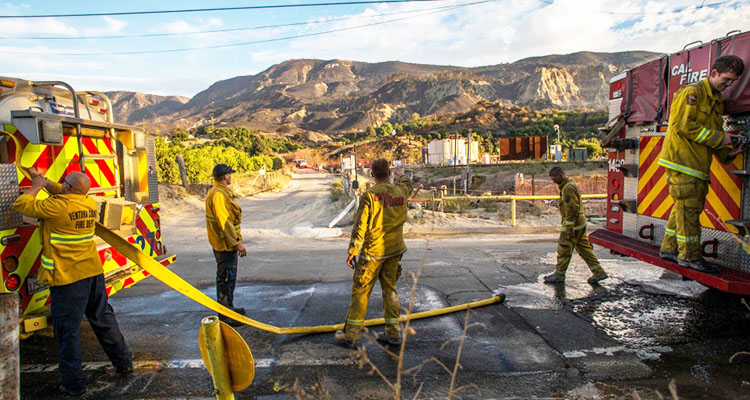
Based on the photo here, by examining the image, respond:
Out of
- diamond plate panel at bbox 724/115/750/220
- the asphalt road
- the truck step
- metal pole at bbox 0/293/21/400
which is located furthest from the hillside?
metal pole at bbox 0/293/21/400

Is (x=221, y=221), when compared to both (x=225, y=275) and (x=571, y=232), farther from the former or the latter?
(x=571, y=232)

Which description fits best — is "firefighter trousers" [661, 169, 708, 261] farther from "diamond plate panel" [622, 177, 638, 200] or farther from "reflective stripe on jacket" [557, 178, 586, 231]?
"reflective stripe on jacket" [557, 178, 586, 231]

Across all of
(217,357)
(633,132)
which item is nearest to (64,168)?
(217,357)

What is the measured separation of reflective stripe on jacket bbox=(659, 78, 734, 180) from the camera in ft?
13.4

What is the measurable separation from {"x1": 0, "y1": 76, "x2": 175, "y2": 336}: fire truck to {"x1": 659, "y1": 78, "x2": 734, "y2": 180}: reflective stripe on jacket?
5359 mm

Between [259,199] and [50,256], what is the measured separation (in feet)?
72.2

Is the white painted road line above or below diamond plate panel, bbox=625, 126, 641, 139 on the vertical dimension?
below

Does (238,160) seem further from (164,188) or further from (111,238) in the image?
(111,238)

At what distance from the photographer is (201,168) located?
79.8ft

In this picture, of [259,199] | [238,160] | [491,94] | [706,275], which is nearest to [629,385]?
[706,275]

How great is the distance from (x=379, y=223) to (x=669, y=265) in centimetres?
297

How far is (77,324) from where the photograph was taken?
12.1 feet

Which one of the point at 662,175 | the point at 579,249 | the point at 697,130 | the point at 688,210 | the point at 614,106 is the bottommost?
the point at 579,249

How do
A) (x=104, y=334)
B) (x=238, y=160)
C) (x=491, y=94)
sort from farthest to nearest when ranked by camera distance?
(x=491, y=94) < (x=238, y=160) < (x=104, y=334)
